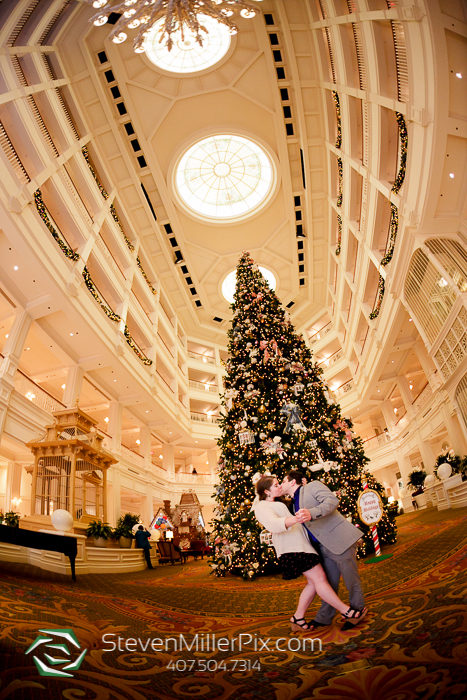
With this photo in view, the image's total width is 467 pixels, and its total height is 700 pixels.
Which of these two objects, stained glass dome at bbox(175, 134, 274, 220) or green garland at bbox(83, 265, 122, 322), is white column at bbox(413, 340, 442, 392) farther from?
green garland at bbox(83, 265, 122, 322)

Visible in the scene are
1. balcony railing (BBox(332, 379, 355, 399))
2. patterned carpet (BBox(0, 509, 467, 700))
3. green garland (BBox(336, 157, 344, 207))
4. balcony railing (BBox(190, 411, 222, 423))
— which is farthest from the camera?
balcony railing (BBox(190, 411, 222, 423))

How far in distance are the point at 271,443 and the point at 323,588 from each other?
363cm

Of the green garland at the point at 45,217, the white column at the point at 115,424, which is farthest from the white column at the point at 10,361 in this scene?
the white column at the point at 115,424

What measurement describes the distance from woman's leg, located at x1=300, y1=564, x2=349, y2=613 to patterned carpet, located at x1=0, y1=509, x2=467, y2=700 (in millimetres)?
144

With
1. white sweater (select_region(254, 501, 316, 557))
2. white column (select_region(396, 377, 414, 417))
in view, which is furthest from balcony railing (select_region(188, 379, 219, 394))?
white sweater (select_region(254, 501, 316, 557))

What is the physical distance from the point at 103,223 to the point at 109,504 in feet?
35.0

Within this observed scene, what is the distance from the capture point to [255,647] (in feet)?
7.66

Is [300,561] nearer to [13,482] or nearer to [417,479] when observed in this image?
[13,482]

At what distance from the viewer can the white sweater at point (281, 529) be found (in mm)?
2472

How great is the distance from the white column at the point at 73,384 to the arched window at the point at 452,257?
11434 millimetres

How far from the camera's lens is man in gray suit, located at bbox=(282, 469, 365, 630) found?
2.46 meters

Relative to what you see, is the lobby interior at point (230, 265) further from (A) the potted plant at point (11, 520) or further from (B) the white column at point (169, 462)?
(A) the potted plant at point (11, 520)

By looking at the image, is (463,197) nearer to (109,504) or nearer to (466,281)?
(466,281)

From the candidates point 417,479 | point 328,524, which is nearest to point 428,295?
point 417,479
